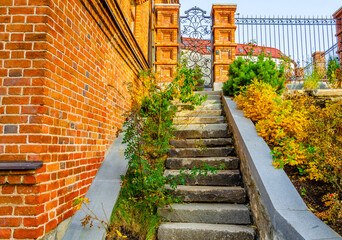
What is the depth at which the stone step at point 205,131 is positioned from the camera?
15.8 ft

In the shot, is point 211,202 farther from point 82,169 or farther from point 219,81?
point 219,81

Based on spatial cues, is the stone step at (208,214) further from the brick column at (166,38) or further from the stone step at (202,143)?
the brick column at (166,38)

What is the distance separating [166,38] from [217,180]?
6.53 m

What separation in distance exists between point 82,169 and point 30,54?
143cm

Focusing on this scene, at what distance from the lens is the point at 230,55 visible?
855cm

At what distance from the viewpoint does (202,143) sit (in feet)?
14.6

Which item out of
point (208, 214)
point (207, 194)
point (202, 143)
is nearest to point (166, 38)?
point (202, 143)

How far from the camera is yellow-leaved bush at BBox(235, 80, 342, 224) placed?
112 inches

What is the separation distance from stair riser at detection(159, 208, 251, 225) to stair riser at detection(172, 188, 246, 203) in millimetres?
260

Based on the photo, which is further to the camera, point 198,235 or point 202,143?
point 202,143

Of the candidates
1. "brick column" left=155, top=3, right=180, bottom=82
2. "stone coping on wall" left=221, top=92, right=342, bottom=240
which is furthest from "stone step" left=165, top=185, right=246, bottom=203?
"brick column" left=155, top=3, right=180, bottom=82

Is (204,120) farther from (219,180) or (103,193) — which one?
(103,193)

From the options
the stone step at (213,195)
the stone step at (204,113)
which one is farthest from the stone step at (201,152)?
the stone step at (204,113)

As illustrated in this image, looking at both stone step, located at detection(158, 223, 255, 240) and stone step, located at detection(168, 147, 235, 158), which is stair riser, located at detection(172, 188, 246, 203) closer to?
stone step, located at detection(158, 223, 255, 240)
